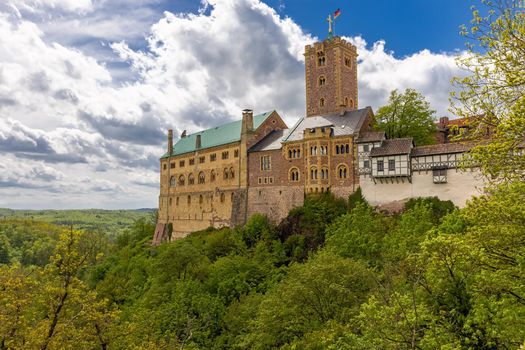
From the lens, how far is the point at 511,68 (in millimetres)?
13984

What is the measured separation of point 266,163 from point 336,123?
10059 mm

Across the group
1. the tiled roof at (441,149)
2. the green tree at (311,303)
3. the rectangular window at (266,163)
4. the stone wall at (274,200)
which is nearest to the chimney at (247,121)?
the rectangular window at (266,163)

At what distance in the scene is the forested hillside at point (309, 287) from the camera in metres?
15.0

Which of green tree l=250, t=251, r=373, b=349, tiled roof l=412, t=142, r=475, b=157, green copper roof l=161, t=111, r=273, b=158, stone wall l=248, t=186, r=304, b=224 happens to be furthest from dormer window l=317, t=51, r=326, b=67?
green tree l=250, t=251, r=373, b=349

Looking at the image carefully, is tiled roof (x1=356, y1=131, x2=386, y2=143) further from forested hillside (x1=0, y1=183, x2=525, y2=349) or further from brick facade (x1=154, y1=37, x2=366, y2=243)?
forested hillside (x1=0, y1=183, x2=525, y2=349)

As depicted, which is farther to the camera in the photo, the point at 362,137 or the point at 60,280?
the point at 362,137

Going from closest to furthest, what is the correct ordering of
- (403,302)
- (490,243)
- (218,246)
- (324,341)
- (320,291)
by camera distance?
(490,243) < (403,302) < (324,341) < (320,291) < (218,246)

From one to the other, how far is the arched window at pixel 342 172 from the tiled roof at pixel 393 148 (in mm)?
3703

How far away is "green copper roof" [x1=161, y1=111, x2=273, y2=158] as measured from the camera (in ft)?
204

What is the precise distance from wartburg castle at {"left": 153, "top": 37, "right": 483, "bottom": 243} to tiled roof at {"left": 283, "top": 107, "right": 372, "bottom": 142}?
6.0 inches

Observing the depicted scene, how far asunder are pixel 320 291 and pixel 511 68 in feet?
60.4

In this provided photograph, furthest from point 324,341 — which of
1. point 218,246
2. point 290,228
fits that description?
point 218,246

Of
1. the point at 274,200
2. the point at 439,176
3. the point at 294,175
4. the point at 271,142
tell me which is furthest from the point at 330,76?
the point at 439,176

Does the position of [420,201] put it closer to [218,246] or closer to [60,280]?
[218,246]
